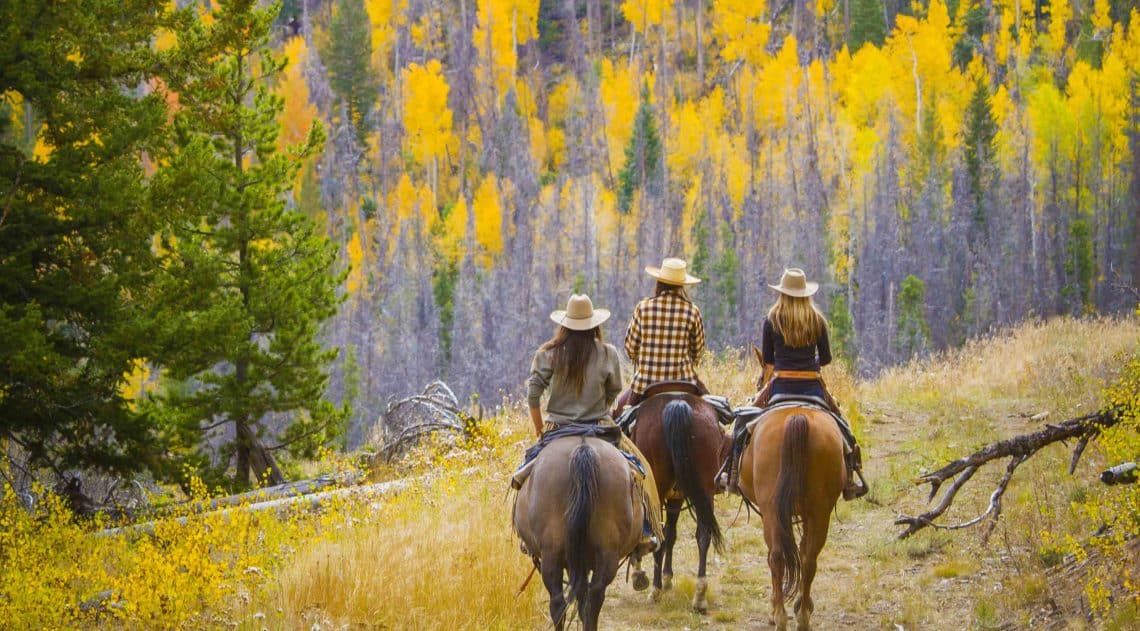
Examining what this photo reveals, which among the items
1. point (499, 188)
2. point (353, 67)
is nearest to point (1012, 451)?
point (499, 188)

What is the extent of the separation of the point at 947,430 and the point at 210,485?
10180mm

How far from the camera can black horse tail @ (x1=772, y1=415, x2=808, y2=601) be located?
6.62 meters

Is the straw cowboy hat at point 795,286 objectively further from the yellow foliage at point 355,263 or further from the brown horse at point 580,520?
the yellow foliage at point 355,263

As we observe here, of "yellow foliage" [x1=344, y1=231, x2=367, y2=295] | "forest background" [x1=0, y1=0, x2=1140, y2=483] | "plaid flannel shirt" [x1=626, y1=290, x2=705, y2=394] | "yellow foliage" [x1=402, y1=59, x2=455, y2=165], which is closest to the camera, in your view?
"plaid flannel shirt" [x1=626, y1=290, x2=705, y2=394]

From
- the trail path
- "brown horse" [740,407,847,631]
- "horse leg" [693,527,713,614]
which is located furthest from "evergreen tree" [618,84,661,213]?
"brown horse" [740,407,847,631]

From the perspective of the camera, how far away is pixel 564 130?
197ft

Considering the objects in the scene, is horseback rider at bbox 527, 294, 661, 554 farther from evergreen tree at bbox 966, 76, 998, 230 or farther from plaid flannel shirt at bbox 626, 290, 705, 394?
evergreen tree at bbox 966, 76, 998, 230

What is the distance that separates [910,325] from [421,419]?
910 inches

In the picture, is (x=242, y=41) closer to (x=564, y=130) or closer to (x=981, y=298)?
(x=981, y=298)

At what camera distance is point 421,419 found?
44.8 feet

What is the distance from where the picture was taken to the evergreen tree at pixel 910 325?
107 feet

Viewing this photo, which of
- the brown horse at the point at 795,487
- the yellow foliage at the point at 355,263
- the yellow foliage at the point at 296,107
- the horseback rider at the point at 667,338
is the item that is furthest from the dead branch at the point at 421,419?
the yellow foliage at the point at 296,107

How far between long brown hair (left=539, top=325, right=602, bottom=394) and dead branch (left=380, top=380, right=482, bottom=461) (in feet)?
19.0

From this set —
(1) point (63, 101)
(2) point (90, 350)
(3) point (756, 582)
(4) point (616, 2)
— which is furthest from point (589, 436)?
(4) point (616, 2)
